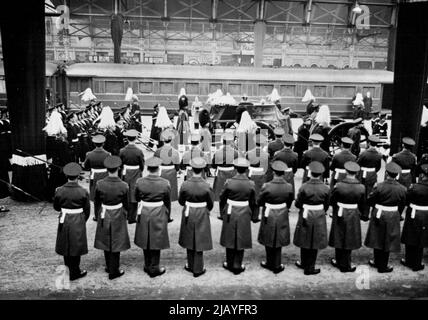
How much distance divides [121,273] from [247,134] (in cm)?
500

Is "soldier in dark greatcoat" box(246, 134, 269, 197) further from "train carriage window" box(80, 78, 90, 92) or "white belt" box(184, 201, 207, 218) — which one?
"train carriage window" box(80, 78, 90, 92)

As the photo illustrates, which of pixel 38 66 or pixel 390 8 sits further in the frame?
pixel 390 8

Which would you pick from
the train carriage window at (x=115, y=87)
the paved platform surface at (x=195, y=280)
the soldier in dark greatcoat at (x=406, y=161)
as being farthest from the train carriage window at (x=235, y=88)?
the paved platform surface at (x=195, y=280)

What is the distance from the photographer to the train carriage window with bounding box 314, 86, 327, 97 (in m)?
22.5

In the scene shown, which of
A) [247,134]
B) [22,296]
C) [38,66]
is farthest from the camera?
[247,134]

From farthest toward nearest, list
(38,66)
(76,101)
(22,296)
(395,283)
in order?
(76,101)
(38,66)
(395,283)
(22,296)

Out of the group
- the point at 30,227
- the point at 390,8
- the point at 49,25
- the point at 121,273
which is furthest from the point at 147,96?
the point at 390,8

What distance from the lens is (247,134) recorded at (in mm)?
9227

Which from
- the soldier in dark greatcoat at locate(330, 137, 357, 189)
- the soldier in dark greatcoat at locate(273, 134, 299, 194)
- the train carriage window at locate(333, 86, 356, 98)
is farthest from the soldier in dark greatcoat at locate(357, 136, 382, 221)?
the train carriage window at locate(333, 86, 356, 98)

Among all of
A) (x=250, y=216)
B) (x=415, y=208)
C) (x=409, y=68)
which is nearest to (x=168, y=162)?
(x=250, y=216)

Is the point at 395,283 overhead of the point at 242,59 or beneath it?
beneath

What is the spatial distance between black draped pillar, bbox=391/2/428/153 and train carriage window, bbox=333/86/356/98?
1438 centimetres

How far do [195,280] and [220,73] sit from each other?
58.9 ft

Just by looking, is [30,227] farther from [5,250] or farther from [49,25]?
[49,25]
